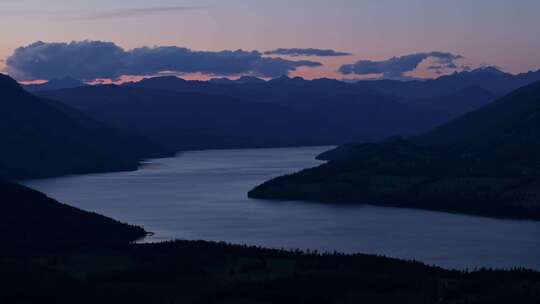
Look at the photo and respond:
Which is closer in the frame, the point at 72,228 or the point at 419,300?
the point at 419,300

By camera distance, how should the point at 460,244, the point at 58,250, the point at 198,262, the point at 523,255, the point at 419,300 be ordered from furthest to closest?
the point at 460,244 → the point at 523,255 → the point at 58,250 → the point at 198,262 → the point at 419,300

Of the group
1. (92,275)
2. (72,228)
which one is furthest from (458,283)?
(72,228)

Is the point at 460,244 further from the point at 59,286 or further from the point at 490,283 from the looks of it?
the point at 59,286

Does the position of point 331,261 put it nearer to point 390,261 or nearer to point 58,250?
point 390,261

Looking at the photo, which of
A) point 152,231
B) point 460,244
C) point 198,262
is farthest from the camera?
point 152,231

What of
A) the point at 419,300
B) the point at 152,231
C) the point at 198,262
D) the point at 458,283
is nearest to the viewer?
the point at 419,300

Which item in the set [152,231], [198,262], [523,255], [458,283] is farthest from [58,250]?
[523,255]
